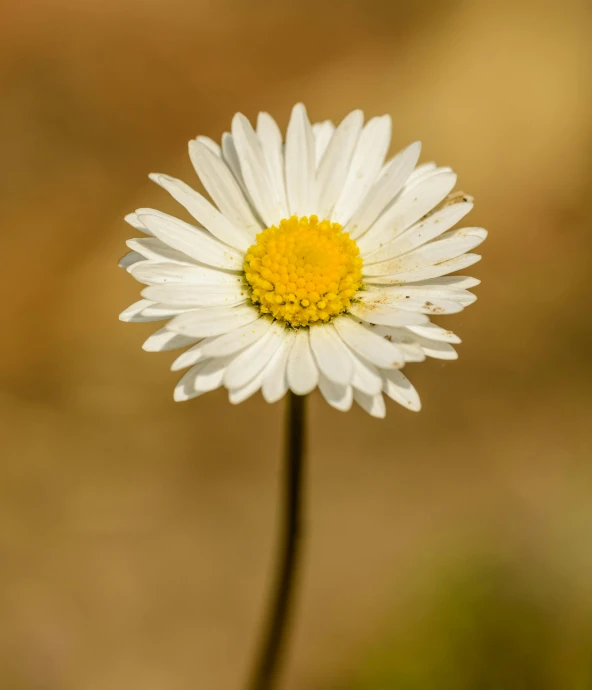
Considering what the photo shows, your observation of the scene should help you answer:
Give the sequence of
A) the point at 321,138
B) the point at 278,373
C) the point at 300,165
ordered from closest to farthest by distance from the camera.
Result: the point at 278,373
the point at 300,165
the point at 321,138

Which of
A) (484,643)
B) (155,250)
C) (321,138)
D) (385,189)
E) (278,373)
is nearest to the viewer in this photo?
(278,373)

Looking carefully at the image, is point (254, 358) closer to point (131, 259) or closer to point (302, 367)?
point (302, 367)

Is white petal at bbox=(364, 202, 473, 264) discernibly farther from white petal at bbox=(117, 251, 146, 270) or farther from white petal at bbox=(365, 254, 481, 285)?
white petal at bbox=(117, 251, 146, 270)

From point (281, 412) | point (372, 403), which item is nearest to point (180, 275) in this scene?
point (372, 403)

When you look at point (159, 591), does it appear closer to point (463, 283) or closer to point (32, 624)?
point (32, 624)

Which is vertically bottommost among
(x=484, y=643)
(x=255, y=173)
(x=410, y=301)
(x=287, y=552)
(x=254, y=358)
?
(x=484, y=643)

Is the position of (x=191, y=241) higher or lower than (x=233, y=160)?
lower

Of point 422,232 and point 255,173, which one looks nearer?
point 422,232

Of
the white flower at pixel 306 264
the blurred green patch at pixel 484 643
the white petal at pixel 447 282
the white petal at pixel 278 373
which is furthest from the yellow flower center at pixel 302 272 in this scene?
the blurred green patch at pixel 484 643
